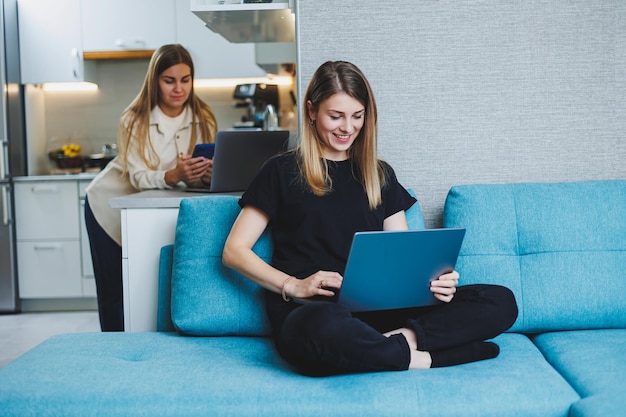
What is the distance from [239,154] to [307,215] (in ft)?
2.30

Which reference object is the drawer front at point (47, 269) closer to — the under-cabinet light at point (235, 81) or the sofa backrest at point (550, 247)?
the under-cabinet light at point (235, 81)

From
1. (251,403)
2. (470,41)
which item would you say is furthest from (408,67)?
(251,403)

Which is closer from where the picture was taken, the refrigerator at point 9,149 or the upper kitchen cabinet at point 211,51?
the refrigerator at point 9,149

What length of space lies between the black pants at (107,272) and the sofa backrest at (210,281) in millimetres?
895

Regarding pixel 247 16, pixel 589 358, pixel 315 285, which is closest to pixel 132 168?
pixel 247 16

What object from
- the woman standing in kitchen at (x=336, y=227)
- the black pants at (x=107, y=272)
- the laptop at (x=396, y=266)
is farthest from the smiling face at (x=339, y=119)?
the black pants at (x=107, y=272)

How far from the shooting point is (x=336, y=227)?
2.11 m

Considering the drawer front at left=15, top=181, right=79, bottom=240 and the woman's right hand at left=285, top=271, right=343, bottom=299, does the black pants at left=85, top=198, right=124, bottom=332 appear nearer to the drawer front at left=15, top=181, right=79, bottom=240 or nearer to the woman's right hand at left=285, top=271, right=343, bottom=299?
the woman's right hand at left=285, top=271, right=343, bottom=299

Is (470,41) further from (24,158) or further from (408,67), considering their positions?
(24,158)

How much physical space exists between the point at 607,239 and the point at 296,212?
917 millimetres

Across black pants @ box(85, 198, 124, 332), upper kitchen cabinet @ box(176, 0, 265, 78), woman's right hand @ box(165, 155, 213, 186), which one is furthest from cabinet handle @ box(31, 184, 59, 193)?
woman's right hand @ box(165, 155, 213, 186)

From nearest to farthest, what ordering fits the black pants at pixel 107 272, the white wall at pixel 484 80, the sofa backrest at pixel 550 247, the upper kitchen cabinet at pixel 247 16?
the sofa backrest at pixel 550 247
the white wall at pixel 484 80
the upper kitchen cabinet at pixel 247 16
the black pants at pixel 107 272

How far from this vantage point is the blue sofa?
1.66 metres

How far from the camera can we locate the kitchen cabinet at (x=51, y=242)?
4.75 m
